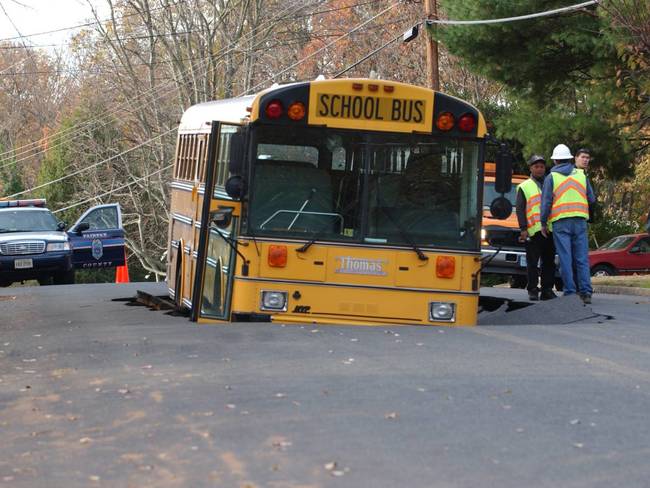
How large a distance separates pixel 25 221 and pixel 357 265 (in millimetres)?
16349

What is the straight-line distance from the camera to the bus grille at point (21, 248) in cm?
2717

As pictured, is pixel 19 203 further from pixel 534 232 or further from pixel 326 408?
pixel 326 408

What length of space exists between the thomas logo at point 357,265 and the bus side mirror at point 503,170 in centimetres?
145

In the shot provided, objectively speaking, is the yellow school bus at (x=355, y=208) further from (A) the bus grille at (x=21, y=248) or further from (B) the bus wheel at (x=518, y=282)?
(A) the bus grille at (x=21, y=248)

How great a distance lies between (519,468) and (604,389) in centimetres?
257

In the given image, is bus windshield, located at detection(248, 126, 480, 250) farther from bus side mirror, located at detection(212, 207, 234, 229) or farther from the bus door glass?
the bus door glass

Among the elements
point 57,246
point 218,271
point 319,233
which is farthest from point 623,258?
point 319,233

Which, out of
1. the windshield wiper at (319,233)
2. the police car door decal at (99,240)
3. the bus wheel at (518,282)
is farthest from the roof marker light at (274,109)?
the police car door decal at (99,240)

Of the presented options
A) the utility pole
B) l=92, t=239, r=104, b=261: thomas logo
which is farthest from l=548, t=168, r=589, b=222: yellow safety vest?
l=92, t=239, r=104, b=261: thomas logo

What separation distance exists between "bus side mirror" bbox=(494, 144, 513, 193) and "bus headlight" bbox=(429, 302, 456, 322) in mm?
1281

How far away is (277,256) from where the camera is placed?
13.2 meters

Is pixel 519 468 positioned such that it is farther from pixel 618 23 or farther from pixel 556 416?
pixel 618 23

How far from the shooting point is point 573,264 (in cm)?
1695

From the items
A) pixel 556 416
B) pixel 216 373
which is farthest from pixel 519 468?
pixel 216 373
